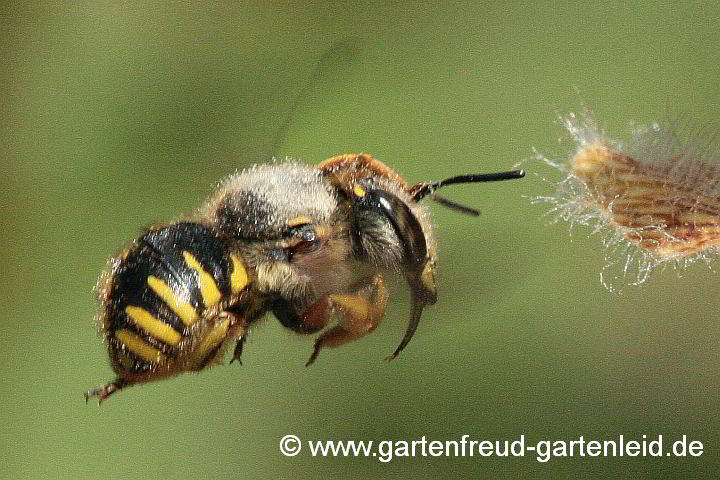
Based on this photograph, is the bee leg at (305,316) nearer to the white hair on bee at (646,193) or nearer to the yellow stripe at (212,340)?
the yellow stripe at (212,340)

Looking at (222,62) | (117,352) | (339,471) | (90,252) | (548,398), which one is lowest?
(117,352)

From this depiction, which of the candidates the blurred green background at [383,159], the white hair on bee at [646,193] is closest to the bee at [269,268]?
the white hair on bee at [646,193]

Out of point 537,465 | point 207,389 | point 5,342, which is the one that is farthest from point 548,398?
point 5,342

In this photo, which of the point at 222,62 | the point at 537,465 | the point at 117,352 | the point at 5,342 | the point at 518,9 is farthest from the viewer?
the point at 222,62

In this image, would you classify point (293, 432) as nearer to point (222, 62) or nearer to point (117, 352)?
point (117, 352)

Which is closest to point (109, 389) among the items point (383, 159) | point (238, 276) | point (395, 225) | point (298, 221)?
point (238, 276)

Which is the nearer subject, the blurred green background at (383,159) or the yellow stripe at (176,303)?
the yellow stripe at (176,303)

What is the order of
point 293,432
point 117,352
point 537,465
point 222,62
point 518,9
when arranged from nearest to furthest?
point 117,352, point 537,465, point 293,432, point 518,9, point 222,62

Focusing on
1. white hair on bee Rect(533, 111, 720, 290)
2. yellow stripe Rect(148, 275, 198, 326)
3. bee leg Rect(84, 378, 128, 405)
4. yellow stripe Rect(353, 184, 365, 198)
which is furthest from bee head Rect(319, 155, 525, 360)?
bee leg Rect(84, 378, 128, 405)
